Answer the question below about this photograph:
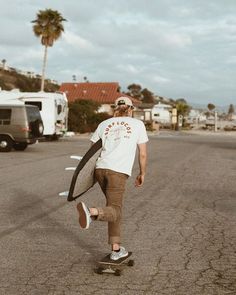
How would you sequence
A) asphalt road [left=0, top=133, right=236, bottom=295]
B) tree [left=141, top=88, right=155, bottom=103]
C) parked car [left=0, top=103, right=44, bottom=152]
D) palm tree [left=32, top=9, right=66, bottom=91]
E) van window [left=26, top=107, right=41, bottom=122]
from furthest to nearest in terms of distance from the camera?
tree [left=141, top=88, right=155, bottom=103] < palm tree [left=32, top=9, right=66, bottom=91] < van window [left=26, top=107, right=41, bottom=122] < parked car [left=0, top=103, right=44, bottom=152] < asphalt road [left=0, top=133, right=236, bottom=295]

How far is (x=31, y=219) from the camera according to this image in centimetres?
785

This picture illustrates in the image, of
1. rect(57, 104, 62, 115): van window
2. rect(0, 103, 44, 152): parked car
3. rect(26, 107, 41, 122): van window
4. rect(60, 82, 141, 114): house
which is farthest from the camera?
rect(60, 82, 141, 114): house

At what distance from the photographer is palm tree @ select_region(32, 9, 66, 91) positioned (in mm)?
49000

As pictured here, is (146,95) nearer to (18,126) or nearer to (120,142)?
(18,126)

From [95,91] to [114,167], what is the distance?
76.2 m

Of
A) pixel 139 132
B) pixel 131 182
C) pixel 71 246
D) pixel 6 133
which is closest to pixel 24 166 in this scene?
pixel 131 182

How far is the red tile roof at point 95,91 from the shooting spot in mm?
77938

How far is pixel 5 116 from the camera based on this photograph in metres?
21.7

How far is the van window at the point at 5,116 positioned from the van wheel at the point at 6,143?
0.60m

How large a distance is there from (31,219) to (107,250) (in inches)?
85.8

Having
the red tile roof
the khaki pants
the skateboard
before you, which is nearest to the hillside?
the red tile roof

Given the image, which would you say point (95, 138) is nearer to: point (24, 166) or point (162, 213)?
point (162, 213)

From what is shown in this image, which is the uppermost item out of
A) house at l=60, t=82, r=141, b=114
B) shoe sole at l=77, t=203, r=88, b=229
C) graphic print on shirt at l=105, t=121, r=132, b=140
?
A: house at l=60, t=82, r=141, b=114

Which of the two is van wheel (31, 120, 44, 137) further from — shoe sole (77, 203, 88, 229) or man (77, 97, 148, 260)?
shoe sole (77, 203, 88, 229)
